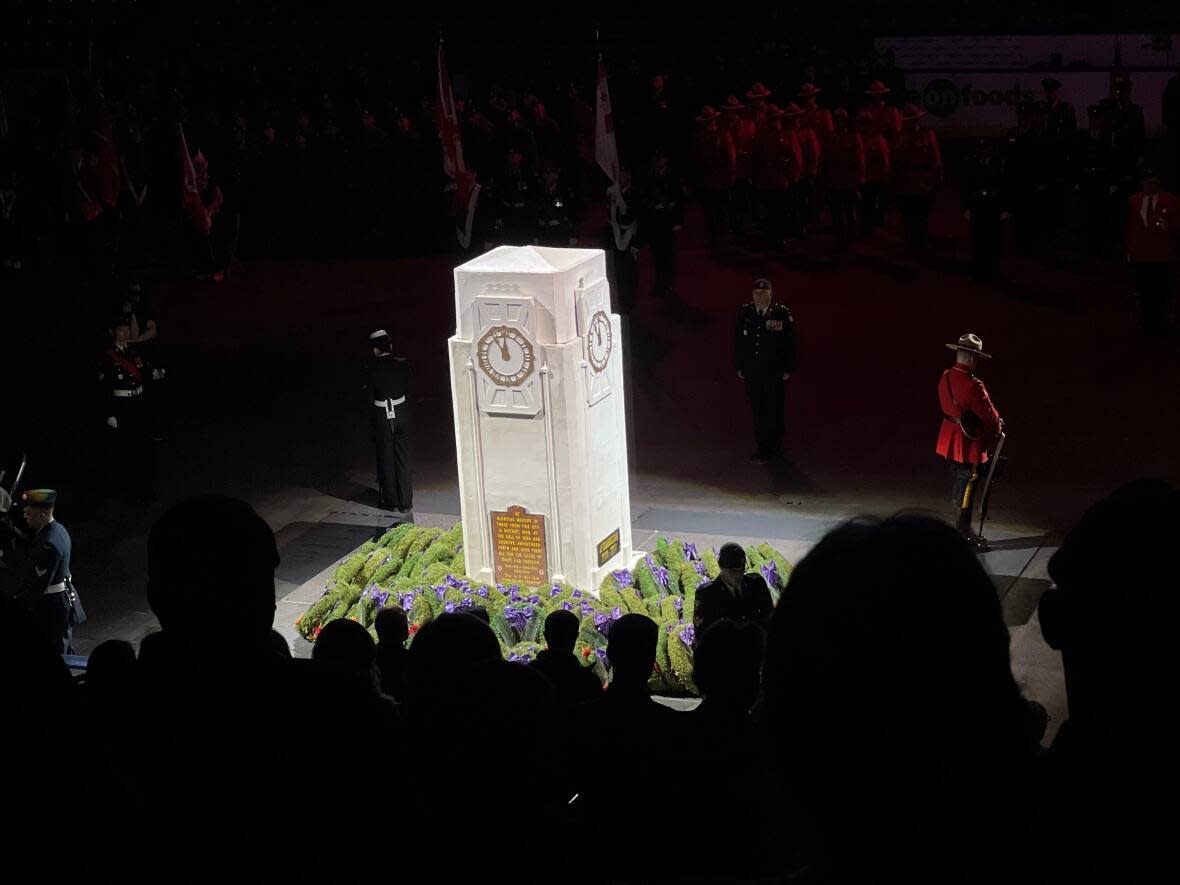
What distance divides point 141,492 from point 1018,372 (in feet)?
29.0

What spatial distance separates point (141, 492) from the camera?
47.9 feet

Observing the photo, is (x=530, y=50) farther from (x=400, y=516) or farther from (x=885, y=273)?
(x=400, y=516)

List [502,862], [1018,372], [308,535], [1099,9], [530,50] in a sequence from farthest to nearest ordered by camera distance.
Result: [530,50]
[1099,9]
[1018,372]
[308,535]
[502,862]

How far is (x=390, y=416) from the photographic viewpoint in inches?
534

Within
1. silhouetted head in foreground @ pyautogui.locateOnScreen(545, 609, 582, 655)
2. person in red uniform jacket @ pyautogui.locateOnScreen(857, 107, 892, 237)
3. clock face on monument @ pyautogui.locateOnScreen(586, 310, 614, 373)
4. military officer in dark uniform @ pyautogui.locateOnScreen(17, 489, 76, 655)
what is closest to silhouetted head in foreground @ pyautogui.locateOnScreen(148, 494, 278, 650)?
silhouetted head in foreground @ pyautogui.locateOnScreen(545, 609, 582, 655)

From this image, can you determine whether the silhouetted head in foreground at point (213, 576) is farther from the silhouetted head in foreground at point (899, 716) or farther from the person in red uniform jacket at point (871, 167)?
the person in red uniform jacket at point (871, 167)

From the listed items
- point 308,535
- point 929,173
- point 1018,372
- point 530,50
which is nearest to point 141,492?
point 308,535

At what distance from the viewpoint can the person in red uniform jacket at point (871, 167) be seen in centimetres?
2398

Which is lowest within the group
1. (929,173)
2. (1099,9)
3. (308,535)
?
(308,535)

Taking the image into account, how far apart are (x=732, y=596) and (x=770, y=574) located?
1814 mm

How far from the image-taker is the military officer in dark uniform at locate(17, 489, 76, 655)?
10.3 meters

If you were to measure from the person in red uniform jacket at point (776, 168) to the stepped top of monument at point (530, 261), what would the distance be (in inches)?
547

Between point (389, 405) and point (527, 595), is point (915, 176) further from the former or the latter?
point (527, 595)

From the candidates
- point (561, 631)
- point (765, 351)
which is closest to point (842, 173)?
point (765, 351)
